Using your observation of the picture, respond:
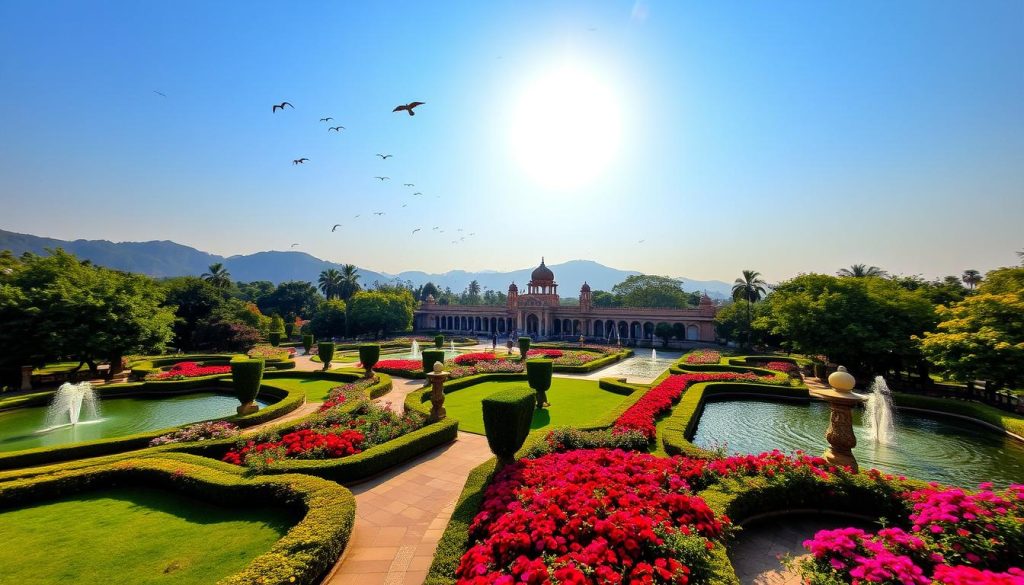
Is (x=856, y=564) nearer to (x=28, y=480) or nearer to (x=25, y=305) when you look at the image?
(x=28, y=480)

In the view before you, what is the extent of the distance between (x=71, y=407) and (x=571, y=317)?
50400 mm

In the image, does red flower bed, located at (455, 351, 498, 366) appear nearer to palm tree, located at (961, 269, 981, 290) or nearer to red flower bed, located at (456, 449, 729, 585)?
red flower bed, located at (456, 449, 729, 585)

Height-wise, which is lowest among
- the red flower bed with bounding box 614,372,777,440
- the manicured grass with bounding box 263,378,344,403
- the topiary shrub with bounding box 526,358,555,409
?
the manicured grass with bounding box 263,378,344,403

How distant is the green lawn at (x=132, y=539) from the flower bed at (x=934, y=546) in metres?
7.69

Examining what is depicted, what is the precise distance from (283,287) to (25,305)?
63.8 m

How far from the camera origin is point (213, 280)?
54.2 meters

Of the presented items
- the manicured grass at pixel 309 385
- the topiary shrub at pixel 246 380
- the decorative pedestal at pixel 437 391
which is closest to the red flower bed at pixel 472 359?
the manicured grass at pixel 309 385

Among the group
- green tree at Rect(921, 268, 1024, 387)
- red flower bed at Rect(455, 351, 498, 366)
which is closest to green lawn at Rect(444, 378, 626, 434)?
red flower bed at Rect(455, 351, 498, 366)

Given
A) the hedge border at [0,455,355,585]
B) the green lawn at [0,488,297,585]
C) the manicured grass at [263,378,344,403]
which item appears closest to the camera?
the hedge border at [0,455,355,585]

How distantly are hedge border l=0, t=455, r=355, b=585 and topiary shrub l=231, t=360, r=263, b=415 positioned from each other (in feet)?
17.0

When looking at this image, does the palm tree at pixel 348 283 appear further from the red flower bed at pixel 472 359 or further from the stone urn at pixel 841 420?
the stone urn at pixel 841 420

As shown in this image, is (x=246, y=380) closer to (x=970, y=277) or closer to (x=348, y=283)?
(x=348, y=283)

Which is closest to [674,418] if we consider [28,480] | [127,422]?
[28,480]

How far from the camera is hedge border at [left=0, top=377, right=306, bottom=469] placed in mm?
10278
